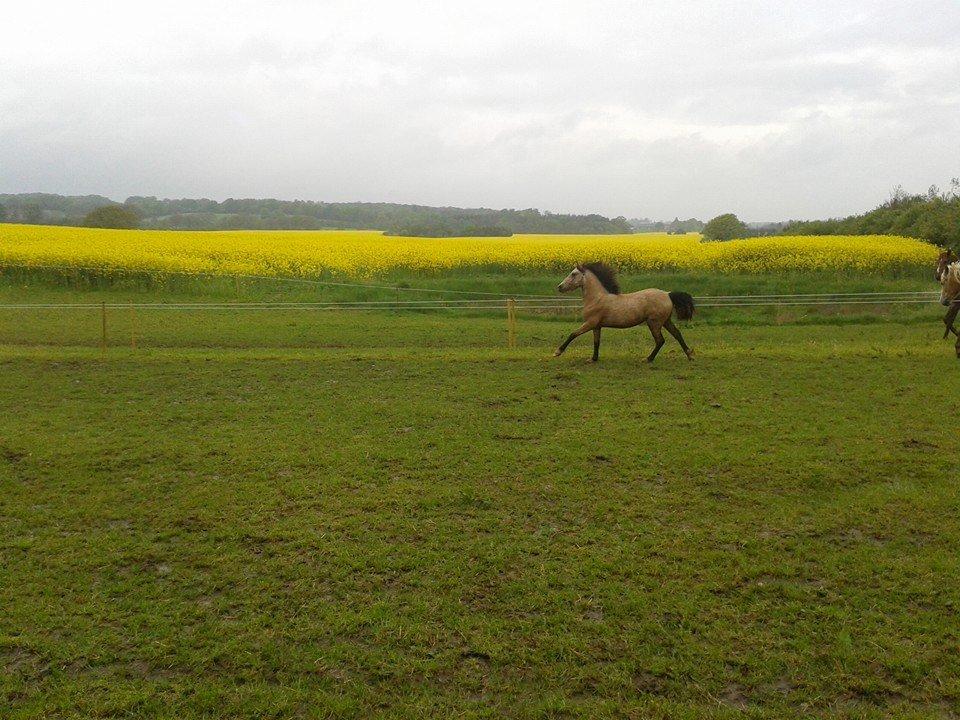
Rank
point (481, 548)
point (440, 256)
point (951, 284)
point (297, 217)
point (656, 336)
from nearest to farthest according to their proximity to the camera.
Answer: point (481, 548) < point (656, 336) < point (951, 284) < point (440, 256) < point (297, 217)

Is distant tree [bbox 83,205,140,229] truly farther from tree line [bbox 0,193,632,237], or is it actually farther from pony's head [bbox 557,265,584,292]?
pony's head [bbox 557,265,584,292]

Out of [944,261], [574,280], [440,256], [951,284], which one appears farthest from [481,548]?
[440,256]

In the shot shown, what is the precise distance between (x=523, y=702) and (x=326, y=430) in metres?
4.22

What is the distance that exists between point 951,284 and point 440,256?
48.6 ft

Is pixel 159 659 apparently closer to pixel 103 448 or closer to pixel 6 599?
pixel 6 599

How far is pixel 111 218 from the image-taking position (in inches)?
1508

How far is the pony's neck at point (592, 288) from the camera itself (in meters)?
10.0

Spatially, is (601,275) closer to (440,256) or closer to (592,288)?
(592,288)

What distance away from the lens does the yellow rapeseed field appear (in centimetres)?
2016

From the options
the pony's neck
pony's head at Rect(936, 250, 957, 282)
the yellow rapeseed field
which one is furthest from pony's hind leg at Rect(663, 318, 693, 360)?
the yellow rapeseed field

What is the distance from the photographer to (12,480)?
5.41m

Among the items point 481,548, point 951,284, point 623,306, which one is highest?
point 951,284

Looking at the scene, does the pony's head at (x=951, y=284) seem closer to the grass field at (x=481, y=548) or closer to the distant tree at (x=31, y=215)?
the grass field at (x=481, y=548)

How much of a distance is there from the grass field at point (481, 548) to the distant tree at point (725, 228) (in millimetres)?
30905
